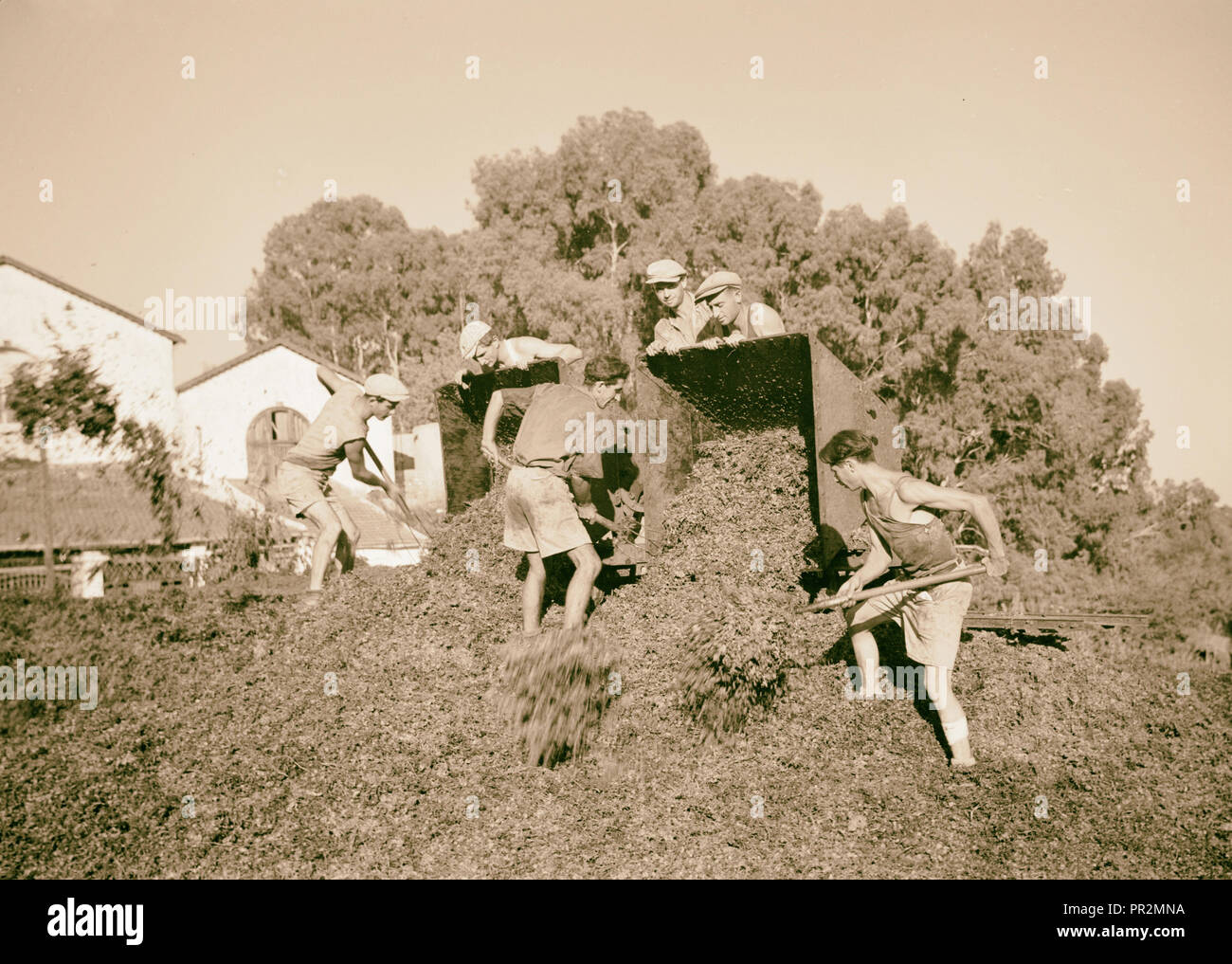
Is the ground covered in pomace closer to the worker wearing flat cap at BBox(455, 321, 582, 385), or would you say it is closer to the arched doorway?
the worker wearing flat cap at BBox(455, 321, 582, 385)

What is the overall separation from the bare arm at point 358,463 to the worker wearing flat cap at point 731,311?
2.51 m

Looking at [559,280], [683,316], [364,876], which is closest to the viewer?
[364,876]

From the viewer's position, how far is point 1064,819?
12.7 ft

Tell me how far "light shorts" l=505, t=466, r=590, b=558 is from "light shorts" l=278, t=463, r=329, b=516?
1.92m

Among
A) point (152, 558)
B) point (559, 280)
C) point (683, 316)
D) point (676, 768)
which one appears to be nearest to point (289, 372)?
point (559, 280)

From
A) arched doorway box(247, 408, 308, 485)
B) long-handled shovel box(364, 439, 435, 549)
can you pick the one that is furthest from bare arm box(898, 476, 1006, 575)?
arched doorway box(247, 408, 308, 485)

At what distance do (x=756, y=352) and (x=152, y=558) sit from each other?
542 centimetres

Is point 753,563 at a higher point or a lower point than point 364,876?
higher

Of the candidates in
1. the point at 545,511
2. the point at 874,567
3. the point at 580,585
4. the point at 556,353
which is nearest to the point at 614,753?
the point at 580,585

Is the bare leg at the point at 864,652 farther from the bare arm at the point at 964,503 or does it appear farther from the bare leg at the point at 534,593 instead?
the bare leg at the point at 534,593

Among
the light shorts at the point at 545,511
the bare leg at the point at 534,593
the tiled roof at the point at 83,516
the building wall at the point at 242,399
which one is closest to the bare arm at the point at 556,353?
the light shorts at the point at 545,511

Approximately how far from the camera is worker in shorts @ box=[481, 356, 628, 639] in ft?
15.9

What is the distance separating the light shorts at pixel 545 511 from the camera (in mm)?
4859

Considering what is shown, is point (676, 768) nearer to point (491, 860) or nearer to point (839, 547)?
point (491, 860)
